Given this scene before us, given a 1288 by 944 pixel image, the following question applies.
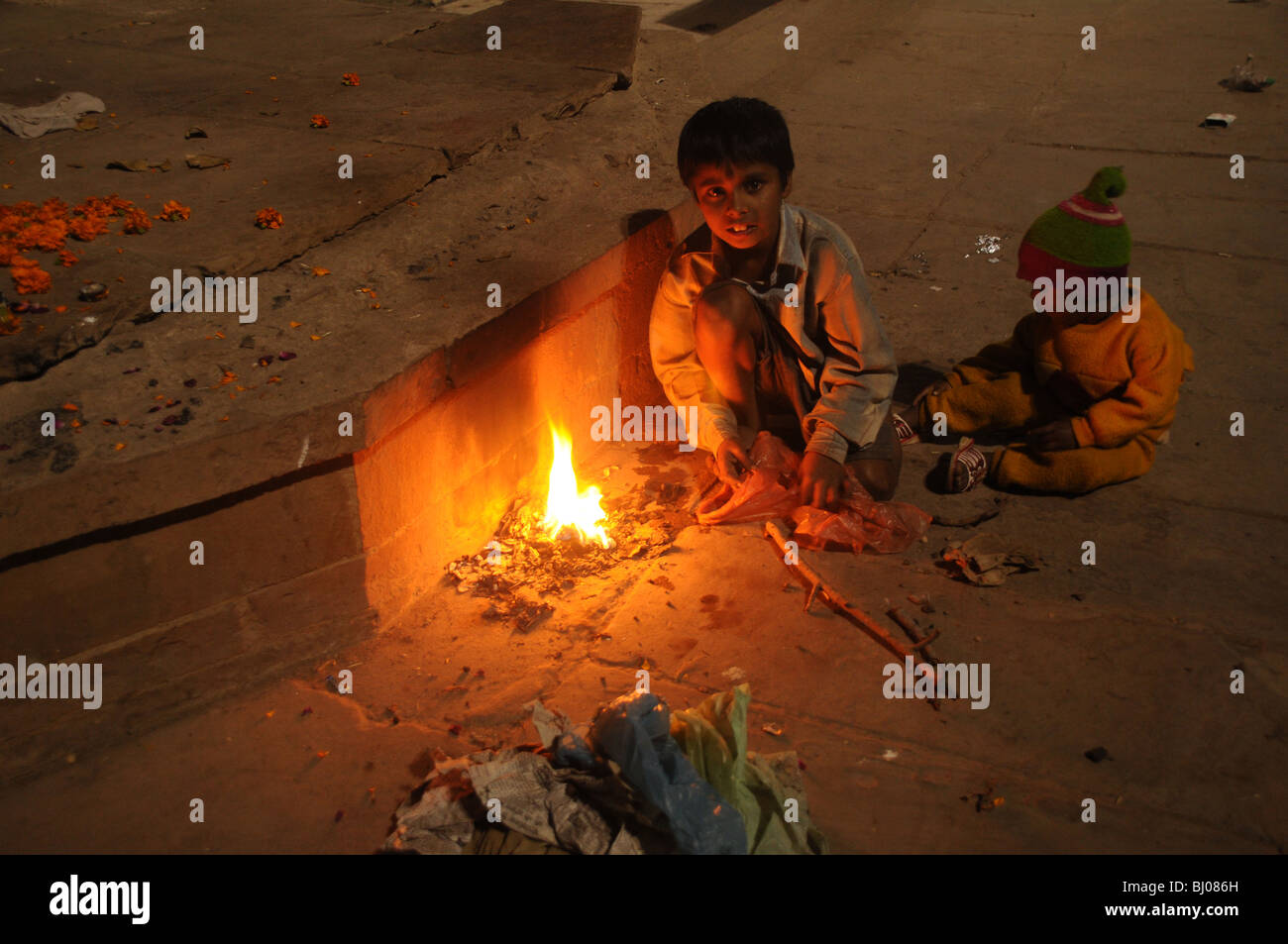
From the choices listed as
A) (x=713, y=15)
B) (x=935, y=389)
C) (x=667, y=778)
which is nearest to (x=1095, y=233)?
(x=935, y=389)

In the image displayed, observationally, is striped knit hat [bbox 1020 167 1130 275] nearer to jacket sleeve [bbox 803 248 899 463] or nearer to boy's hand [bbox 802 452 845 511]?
jacket sleeve [bbox 803 248 899 463]

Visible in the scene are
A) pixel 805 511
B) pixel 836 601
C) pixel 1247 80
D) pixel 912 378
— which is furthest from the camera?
pixel 1247 80

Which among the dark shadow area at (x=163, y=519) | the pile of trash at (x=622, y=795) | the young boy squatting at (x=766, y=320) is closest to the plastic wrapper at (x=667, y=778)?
the pile of trash at (x=622, y=795)

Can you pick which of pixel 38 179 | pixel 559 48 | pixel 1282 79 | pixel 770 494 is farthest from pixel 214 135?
pixel 1282 79

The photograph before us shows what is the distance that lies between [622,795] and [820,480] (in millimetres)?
1372

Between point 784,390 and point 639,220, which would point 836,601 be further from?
point 639,220

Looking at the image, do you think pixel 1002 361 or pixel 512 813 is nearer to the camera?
pixel 512 813

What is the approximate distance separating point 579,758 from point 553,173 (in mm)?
2583

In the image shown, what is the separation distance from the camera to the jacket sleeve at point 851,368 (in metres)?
3.29

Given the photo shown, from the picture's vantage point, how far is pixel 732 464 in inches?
135

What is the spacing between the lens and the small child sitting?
3.22 meters

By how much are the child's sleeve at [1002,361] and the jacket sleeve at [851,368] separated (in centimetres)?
57

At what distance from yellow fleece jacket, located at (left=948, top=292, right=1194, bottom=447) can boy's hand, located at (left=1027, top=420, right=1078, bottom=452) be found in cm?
3

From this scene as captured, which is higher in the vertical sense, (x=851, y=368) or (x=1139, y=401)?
(x=851, y=368)
